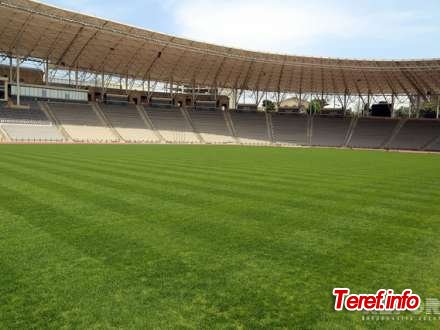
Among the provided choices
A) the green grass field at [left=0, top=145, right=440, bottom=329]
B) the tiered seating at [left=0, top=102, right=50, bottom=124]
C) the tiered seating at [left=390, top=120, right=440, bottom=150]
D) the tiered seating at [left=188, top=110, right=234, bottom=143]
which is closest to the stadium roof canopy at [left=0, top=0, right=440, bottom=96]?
the tiered seating at [left=390, top=120, right=440, bottom=150]

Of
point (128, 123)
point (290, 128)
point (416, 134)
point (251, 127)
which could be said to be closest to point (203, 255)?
point (128, 123)

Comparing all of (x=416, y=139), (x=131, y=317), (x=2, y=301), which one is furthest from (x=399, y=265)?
(x=416, y=139)

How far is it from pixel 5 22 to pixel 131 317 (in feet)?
180

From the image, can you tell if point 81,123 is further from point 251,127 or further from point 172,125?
point 251,127

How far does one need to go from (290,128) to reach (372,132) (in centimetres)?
1755

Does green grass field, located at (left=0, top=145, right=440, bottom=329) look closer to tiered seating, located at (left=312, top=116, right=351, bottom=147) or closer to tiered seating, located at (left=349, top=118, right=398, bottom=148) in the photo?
tiered seating, located at (left=349, top=118, right=398, bottom=148)

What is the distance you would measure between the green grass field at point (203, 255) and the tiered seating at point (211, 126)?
59823 mm

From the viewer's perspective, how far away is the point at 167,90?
284ft

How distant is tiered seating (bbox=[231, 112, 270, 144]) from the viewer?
75125mm

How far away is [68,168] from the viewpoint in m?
19.0

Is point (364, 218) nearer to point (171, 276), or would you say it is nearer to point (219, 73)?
point (171, 276)

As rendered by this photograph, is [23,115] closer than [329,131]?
Yes

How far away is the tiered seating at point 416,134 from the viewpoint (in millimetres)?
68825

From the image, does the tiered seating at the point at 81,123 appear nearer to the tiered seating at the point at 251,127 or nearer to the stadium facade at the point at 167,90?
the stadium facade at the point at 167,90
